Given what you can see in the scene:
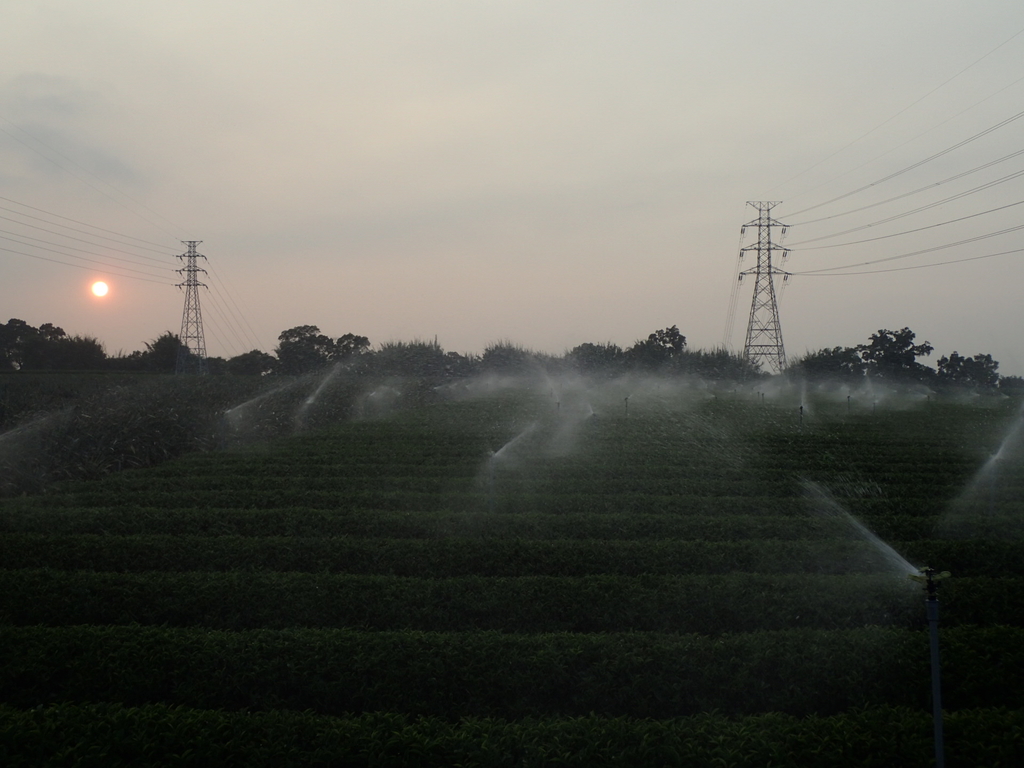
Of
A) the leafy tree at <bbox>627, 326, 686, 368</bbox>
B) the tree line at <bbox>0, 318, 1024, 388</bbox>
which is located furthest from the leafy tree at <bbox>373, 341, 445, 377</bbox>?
the leafy tree at <bbox>627, 326, 686, 368</bbox>

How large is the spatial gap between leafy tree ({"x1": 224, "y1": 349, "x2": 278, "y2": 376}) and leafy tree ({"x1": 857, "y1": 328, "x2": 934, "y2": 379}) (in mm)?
44588

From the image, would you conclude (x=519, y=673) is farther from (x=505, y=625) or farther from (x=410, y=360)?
(x=410, y=360)

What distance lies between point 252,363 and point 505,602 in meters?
53.3

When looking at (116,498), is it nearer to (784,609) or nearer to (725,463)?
(784,609)

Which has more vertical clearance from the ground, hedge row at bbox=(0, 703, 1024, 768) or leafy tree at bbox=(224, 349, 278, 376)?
leafy tree at bbox=(224, 349, 278, 376)

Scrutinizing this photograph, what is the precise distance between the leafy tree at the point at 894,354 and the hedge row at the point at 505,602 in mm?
53282

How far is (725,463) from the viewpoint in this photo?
17328 millimetres

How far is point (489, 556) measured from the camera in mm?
9500

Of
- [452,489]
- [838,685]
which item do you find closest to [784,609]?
[838,685]

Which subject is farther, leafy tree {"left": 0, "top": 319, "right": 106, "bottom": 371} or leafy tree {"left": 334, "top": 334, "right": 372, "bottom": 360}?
leafy tree {"left": 334, "top": 334, "right": 372, "bottom": 360}

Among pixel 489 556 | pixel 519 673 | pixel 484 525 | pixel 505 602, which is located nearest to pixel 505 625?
pixel 505 602

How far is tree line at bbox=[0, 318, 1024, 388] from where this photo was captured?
161 feet

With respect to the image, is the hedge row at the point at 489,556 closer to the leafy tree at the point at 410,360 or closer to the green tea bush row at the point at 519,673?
the green tea bush row at the point at 519,673

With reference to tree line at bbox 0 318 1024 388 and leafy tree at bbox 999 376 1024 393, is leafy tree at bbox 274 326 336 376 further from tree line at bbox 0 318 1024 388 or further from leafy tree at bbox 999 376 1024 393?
leafy tree at bbox 999 376 1024 393
